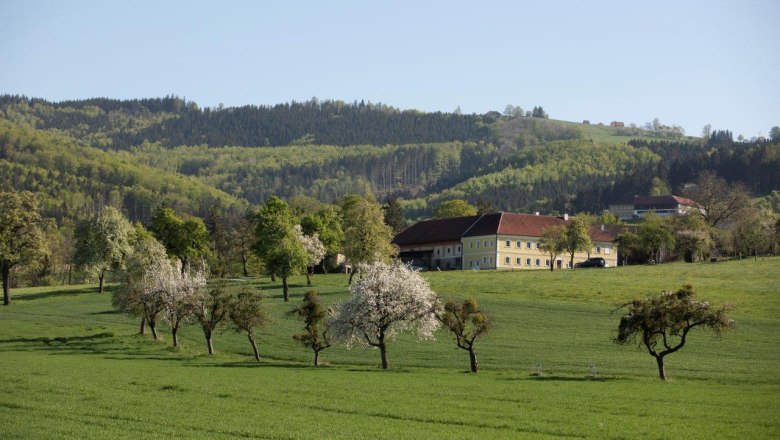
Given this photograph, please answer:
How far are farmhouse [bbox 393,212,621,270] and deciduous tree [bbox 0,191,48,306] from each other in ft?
194

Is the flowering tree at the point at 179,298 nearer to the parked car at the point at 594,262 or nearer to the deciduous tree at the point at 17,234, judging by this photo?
the deciduous tree at the point at 17,234

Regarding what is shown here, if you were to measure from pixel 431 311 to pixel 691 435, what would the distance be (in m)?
32.2

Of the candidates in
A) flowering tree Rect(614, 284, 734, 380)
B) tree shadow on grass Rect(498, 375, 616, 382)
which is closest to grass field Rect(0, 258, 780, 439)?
tree shadow on grass Rect(498, 375, 616, 382)

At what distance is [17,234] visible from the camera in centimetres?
9956

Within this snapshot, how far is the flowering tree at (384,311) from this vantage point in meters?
64.6

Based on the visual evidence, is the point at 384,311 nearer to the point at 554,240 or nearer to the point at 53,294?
the point at 554,240

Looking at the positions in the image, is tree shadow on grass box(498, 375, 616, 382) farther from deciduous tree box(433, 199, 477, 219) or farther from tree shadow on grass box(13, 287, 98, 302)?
deciduous tree box(433, 199, 477, 219)

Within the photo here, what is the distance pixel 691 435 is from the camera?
109 feet

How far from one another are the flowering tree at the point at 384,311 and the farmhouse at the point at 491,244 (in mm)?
68582

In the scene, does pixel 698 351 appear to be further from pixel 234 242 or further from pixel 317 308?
pixel 234 242

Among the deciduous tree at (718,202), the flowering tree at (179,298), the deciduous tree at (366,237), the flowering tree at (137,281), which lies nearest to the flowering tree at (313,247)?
the deciduous tree at (366,237)

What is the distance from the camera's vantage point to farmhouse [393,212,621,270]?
135 m

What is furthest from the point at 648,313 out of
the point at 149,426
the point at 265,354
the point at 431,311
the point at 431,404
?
the point at 149,426

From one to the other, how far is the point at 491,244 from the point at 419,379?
274 ft
